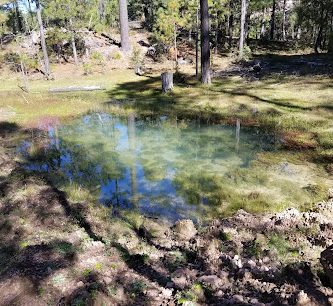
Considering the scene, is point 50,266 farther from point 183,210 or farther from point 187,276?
point 183,210

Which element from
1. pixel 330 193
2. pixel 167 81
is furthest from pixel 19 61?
pixel 330 193

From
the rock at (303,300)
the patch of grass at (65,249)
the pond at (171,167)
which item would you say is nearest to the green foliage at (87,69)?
the pond at (171,167)

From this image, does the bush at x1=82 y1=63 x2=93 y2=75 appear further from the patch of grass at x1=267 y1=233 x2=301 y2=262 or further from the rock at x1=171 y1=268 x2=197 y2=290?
the rock at x1=171 y1=268 x2=197 y2=290

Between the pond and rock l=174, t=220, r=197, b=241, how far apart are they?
0.72 m

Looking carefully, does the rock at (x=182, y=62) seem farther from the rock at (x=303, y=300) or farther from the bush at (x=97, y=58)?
the rock at (x=303, y=300)

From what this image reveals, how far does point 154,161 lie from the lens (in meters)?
11.9

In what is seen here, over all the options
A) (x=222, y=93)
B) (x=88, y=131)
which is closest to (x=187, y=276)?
(x=88, y=131)

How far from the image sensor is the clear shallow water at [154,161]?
922 cm

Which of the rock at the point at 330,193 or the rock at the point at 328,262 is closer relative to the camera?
the rock at the point at 328,262

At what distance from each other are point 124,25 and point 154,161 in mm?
27020

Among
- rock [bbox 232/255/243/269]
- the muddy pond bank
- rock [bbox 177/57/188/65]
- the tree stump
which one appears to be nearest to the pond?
the muddy pond bank

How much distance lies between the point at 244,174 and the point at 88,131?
26.2ft

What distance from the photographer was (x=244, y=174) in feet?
34.2

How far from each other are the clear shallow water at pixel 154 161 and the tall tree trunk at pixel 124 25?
2097 cm
